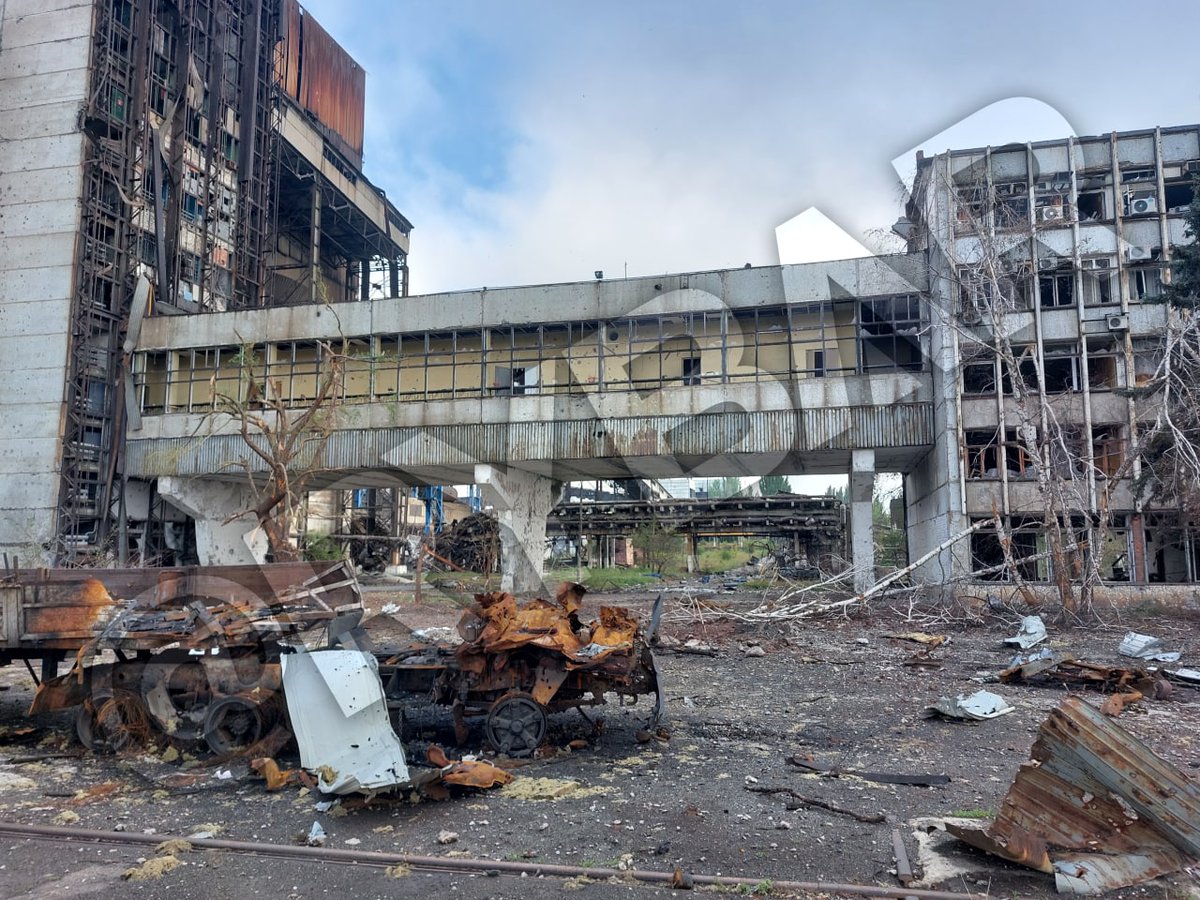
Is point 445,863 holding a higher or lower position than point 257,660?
lower

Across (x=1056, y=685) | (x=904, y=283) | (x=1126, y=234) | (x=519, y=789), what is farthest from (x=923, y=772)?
(x=1126, y=234)

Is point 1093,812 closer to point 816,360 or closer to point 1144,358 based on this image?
point 816,360

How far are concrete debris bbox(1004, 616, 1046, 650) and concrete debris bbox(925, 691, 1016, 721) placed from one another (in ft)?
15.0

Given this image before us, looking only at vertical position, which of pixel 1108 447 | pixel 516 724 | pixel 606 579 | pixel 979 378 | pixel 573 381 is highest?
pixel 573 381

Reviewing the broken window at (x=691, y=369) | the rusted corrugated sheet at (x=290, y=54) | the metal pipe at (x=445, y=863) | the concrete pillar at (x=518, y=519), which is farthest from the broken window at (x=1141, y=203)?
the rusted corrugated sheet at (x=290, y=54)

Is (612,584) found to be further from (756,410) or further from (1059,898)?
(1059,898)

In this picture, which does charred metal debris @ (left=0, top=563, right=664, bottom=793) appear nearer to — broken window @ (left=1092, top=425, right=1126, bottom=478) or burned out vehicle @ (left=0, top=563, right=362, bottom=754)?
burned out vehicle @ (left=0, top=563, right=362, bottom=754)

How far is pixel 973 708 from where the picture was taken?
28.5ft

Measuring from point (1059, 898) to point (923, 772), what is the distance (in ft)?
8.03

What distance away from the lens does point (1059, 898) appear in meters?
4.31

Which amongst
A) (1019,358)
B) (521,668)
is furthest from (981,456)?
(521,668)

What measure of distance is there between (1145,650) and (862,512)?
10.9 meters

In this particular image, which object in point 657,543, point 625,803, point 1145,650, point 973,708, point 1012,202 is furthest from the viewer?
point 657,543

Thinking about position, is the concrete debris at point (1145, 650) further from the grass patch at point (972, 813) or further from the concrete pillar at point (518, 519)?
the concrete pillar at point (518, 519)
